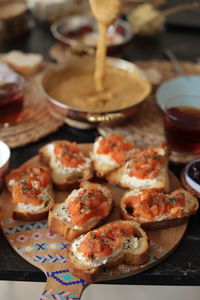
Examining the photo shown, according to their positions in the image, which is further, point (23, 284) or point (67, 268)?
point (23, 284)

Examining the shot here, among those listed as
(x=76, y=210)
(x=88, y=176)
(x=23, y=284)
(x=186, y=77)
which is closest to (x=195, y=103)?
(x=186, y=77)

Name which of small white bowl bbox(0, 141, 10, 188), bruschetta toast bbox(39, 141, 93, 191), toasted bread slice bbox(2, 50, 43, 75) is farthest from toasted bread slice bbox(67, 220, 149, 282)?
toasted bread slice bbox(2, 50, 43, 75)

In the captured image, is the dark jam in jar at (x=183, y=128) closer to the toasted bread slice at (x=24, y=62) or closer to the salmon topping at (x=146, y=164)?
the salmon topping at (x=146, y=164)

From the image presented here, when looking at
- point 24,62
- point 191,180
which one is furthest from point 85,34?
point 191,180

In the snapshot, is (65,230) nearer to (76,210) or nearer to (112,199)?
(76,210)

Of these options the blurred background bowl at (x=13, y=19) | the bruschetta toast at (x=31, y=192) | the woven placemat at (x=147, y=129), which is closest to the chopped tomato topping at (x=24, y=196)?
the bruschetta toast at (x=31, y=192)

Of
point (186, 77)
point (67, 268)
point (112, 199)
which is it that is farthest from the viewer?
point (186, 77)

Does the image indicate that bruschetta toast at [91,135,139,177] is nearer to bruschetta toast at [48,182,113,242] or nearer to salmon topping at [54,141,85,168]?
salmon topping at [54,141,85,168]
